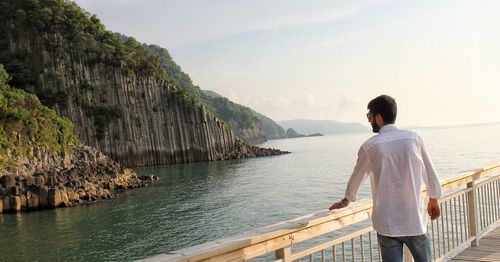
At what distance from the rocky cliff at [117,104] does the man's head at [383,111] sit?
73.1 metres

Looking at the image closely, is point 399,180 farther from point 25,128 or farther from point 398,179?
point 25,128

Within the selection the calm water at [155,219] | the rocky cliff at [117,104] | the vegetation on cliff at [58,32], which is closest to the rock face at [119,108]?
the rocky cliff at [117,104]

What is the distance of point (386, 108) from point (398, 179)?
643 millimetres

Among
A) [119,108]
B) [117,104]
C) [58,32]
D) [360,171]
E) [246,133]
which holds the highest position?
Result: [58,32]

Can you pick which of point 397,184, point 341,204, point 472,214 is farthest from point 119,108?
point 397,184

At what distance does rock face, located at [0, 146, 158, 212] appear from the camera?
32.3 metres

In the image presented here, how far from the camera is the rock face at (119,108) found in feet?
239

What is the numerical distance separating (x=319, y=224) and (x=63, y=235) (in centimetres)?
2195

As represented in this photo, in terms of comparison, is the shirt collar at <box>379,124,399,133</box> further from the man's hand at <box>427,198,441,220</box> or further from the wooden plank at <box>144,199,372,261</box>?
the wooden plank at <box>144,199,372,261</box>

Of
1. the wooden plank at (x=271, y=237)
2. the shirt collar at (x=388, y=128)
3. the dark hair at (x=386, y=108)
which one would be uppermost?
the dark hair at (x=386, y=108)

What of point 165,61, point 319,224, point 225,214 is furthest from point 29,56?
point 165,61

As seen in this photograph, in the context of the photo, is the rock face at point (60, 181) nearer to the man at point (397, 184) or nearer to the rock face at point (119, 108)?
the rock face at point (119, 108)

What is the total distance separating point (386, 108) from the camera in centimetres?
412

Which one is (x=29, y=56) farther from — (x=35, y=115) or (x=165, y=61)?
(x=165, y=61)
